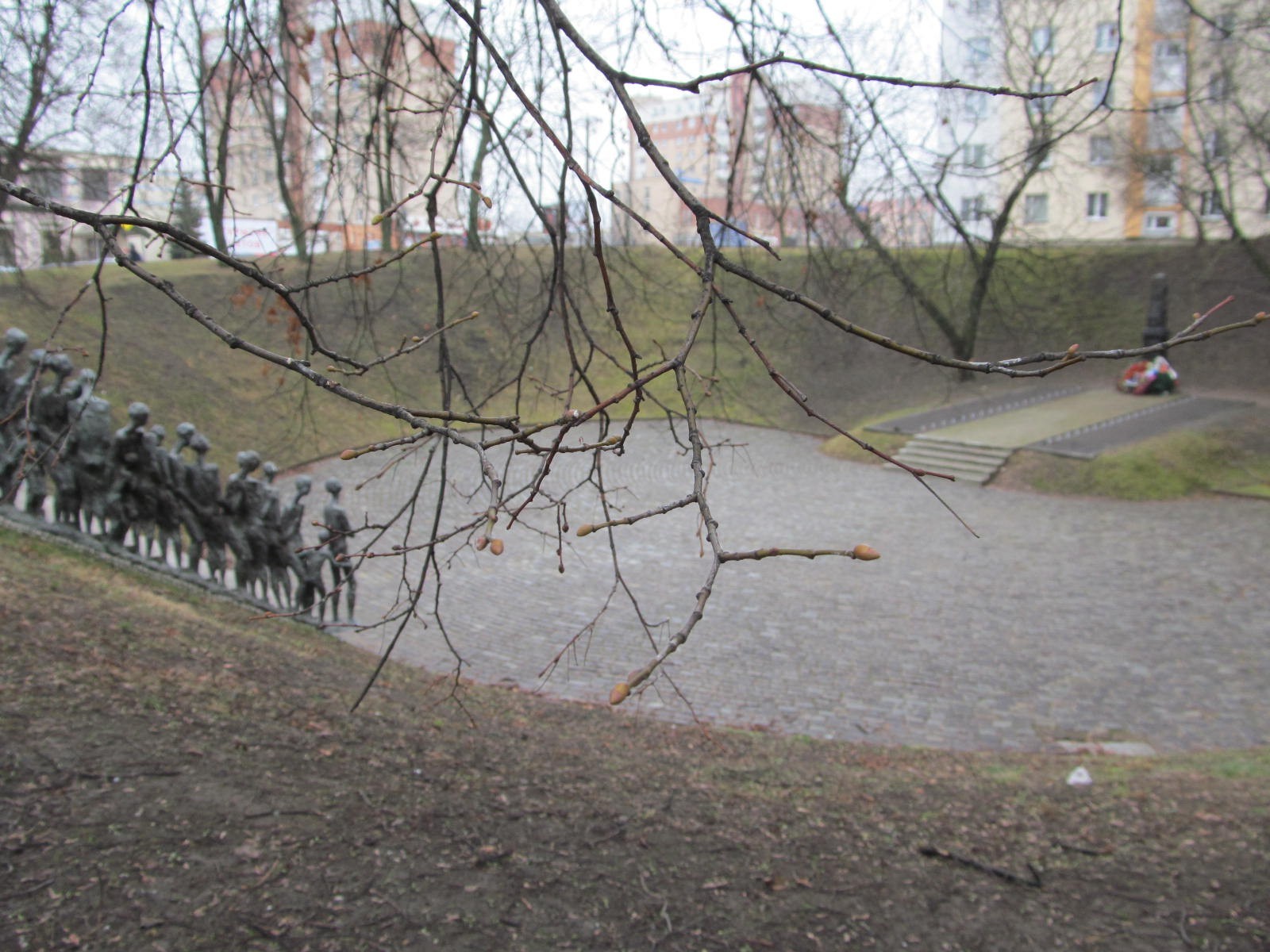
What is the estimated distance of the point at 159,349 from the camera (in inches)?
801

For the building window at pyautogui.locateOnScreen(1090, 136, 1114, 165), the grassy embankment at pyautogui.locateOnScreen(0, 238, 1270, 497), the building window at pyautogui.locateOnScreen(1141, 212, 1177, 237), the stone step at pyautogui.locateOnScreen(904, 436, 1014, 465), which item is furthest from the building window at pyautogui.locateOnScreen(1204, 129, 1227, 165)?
the building window at pyautogui.locateOnScreen(1141, 212, 1177, 237)

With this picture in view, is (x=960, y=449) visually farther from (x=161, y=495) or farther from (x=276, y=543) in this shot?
(x=161, y=495)

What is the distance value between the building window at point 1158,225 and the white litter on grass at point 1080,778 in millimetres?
37173

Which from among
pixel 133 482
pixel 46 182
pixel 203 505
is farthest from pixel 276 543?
pixel 46 182

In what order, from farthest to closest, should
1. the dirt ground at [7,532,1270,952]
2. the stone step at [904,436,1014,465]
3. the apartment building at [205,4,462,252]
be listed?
1. the stone step at [904,436,1014,465]
2. the apartment building at [205,4,462,252]
3. the dirt ground at [7,532,1270,952]

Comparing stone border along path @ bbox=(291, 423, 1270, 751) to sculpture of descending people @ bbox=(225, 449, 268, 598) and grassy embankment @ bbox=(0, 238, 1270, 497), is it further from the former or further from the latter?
grassy embankment @ bbox=(0, 238, 1270, 497)

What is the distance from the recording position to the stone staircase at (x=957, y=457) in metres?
18.0

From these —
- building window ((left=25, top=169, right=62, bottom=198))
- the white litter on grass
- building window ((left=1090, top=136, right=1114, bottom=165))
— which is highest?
building window ((left=1090, top=136, right=1114, bottom=165))

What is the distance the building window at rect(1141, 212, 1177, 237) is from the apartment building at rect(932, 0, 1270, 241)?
6 cm

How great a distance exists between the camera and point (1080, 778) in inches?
253

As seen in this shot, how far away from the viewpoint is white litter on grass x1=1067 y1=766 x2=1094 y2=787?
20.7ft

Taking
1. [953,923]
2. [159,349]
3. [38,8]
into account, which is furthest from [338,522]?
[159,349]

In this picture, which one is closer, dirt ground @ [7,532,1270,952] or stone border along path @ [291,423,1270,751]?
dirt ground @ [7,532,1270,952]

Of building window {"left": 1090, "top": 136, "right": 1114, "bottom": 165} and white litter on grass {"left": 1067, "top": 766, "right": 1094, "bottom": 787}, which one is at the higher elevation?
building window {"left": 1090, "top": 136, "right": 1114, "bottom": 165}
